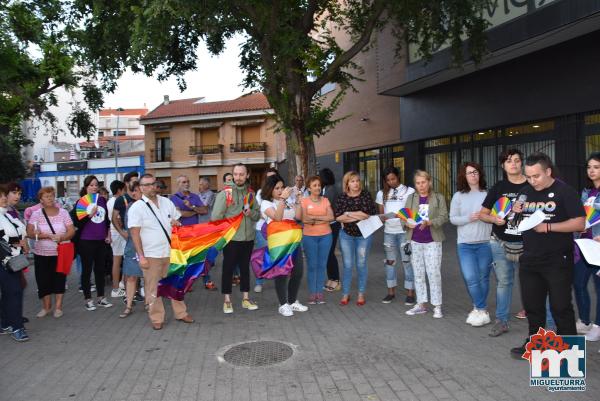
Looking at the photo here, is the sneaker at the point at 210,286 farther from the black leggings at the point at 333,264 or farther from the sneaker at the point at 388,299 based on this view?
the sneaker at the point at 388,299

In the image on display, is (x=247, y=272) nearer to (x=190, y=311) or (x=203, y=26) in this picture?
(x=190, y=311)

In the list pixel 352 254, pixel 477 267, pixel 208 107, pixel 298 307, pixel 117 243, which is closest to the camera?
pixel 477 267

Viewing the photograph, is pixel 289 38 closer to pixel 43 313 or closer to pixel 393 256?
pixel 393 256

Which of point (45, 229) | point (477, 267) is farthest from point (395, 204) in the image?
point (45, 229)

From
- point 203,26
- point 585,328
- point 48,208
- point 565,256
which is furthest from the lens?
point 203,26

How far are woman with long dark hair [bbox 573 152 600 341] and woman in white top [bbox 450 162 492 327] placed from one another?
2.89 feet

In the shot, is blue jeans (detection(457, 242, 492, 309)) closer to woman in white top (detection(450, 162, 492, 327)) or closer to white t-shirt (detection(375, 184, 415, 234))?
woman in white top (detection(450, 162, 492, 327))

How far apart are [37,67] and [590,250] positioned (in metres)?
17.6

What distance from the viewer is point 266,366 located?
4.30 m

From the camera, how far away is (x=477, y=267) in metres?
5.26

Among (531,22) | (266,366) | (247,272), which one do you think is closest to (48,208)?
(247,272)

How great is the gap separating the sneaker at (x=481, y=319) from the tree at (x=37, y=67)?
30.8ft

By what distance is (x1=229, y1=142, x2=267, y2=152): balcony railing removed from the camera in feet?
120

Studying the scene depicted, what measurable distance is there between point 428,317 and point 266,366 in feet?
7.71
